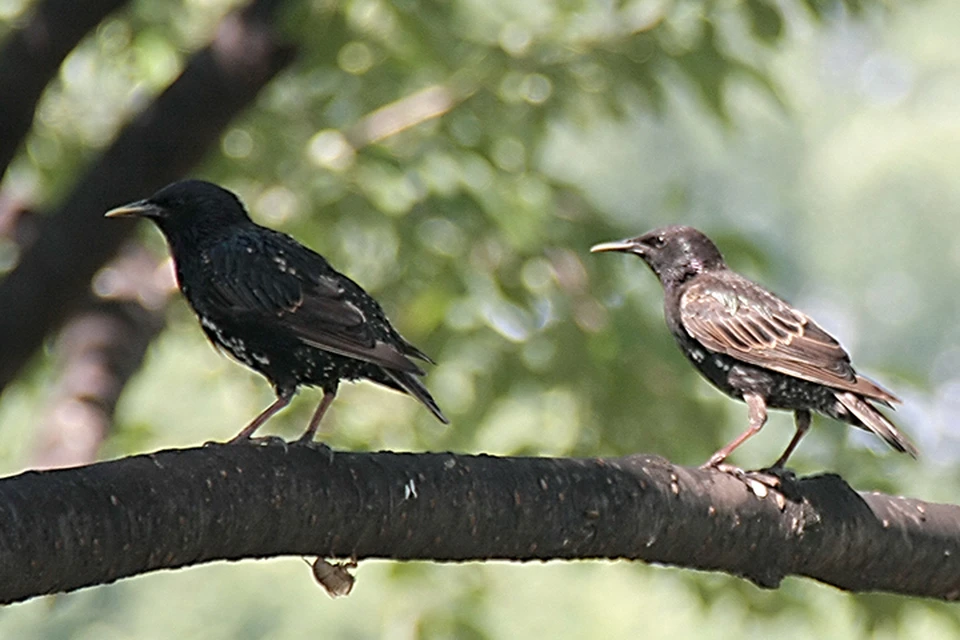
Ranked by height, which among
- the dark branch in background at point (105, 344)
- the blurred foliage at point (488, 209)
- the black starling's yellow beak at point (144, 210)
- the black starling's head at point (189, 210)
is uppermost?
the black starling's head at point (189, 210)

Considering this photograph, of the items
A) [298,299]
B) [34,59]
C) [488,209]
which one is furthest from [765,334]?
[34,59]

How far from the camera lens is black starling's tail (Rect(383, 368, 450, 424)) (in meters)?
3.54

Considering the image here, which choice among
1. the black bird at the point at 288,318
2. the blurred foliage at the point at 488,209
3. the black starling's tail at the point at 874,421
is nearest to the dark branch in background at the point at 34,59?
the blurred foliage at the point at 488,209

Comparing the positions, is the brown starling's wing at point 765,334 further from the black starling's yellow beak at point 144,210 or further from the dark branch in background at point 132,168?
the dark branch in background at point 132,168

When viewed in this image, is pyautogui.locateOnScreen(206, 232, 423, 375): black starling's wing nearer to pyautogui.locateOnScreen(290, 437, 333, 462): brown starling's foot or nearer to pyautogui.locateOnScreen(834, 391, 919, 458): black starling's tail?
pyautogui.locateOnScreen(290, 437, 333, 462): brown starling's foot

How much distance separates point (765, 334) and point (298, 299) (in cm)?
140

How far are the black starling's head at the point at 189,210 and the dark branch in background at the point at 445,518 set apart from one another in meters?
1.24

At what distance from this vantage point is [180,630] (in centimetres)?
1570

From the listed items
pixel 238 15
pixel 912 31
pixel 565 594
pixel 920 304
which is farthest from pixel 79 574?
pixel 920 304

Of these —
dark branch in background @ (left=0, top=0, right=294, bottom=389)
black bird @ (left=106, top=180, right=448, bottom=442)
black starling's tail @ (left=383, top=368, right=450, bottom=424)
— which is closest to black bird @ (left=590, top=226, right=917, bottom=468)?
black starling's tail @ (left=383, top=368, right=450, bottom=424)

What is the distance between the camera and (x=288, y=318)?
3635 mm

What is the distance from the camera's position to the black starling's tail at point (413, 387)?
3545 mm

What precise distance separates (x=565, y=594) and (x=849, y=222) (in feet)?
54.2

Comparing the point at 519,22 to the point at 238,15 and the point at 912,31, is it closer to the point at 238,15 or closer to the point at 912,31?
the point at 238,15
